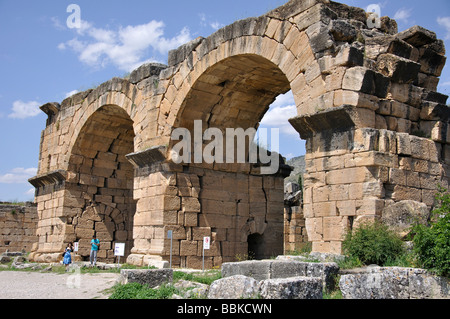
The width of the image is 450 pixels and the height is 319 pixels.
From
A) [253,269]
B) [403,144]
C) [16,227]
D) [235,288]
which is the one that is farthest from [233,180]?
[16,227]

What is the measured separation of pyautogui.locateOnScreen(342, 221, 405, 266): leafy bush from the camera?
25.0 ft

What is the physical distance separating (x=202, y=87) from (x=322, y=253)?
5618mm

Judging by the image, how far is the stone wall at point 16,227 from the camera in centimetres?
2231

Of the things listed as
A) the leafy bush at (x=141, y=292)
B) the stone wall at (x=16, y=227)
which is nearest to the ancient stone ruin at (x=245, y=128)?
the leafy bush at (x=141, y=292)

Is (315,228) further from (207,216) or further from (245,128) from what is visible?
(245,128)

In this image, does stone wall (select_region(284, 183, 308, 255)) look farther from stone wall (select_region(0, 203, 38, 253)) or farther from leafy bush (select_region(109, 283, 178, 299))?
stone wall (select_region(0, 203, 38, 253))

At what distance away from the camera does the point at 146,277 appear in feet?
26.7

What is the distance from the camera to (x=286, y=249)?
15.7 metres

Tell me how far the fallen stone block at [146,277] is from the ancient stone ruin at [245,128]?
2.66 m

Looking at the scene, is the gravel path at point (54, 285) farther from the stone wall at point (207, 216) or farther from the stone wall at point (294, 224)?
the stone wall at point (294, 224)
